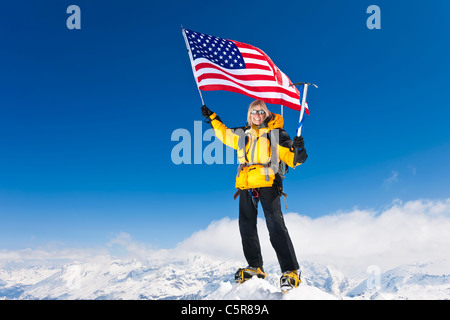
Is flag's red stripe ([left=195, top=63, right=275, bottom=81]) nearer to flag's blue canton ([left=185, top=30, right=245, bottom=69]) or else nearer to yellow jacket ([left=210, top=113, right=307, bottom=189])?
flag's blue canton ([left=185, top=30, right=245, bottom=69])

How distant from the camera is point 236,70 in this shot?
33.3 feet

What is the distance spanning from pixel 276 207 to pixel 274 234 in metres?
0.66

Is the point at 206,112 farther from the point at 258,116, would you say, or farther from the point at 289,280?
the point at 289,280

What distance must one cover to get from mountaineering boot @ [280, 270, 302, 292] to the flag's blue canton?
259 inches

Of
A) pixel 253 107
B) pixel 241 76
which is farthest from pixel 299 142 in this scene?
pixel 241 76

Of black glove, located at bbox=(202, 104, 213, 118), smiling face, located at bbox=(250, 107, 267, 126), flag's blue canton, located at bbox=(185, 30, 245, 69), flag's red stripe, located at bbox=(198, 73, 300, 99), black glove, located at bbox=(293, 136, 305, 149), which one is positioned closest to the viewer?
black glove, located at bbox=(293, 136, 305, 149)

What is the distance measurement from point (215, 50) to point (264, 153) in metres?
4.44

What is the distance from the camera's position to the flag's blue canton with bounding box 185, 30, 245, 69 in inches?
396

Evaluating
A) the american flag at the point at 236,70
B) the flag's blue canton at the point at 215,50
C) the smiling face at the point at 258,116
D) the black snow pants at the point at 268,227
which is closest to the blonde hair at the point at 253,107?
the smiling face at the point at 258,116

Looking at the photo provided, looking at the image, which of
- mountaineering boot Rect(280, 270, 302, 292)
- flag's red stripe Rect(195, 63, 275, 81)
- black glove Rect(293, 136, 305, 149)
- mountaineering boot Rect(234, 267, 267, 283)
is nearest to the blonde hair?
black glove Rect(293, 136, 305, 149)
